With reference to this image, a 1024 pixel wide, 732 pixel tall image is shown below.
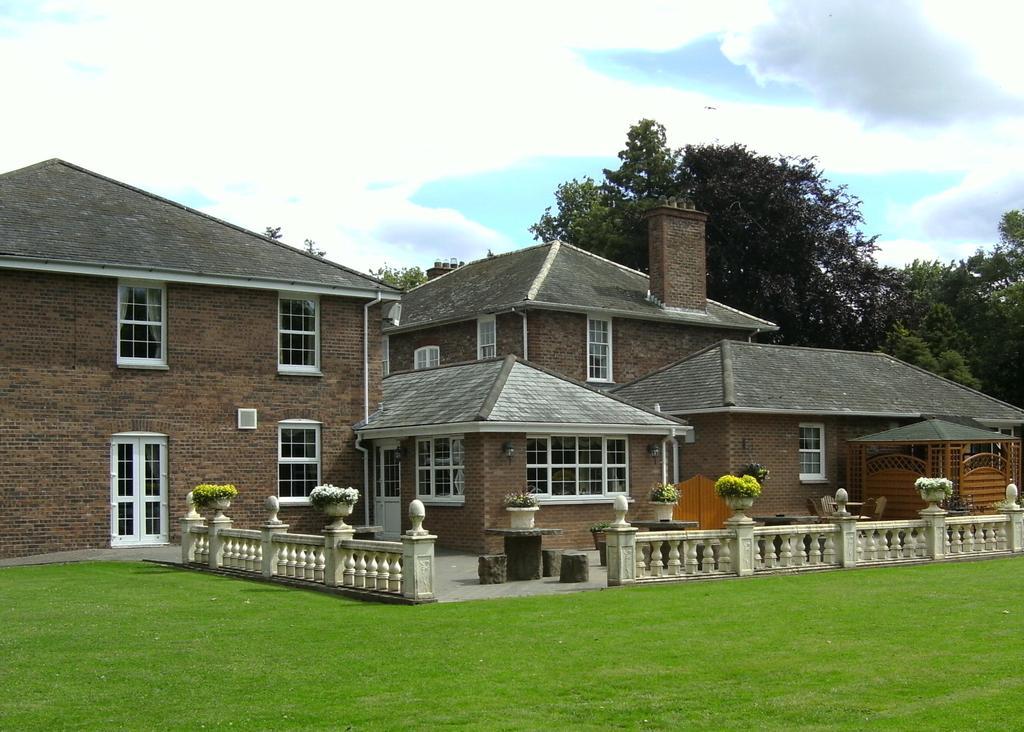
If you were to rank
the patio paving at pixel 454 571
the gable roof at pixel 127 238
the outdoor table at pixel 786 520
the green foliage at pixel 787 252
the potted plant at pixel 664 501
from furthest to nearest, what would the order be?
1. the green foliage at pixel 787 252
2. the outdoor table at pixel 786 520
3. the gable roof at pixel 127 238
4. the potted plant at pixel 664 501
5. the patio paving at pixel 454 571

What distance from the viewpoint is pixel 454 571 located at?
20922mm

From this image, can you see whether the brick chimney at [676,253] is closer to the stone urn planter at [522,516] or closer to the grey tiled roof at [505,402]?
the grey tiled roof at [505,402]

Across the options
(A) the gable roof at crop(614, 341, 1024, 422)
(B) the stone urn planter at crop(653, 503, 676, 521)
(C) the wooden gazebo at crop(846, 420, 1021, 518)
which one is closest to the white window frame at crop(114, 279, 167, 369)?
(B) the stone urn planter at crop(653, 503, 676, 521)

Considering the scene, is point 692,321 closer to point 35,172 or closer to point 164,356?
point 164,356

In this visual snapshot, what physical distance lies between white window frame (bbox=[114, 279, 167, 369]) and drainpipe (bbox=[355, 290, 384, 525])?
491 cm

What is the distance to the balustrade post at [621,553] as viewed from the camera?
1817cm

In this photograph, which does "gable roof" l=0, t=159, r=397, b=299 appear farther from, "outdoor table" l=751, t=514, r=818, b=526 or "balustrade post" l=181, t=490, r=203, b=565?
"outdoor table" l=751, t=514, r=818, b=526

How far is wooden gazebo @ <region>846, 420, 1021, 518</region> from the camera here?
98.1ft

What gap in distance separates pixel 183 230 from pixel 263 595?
42.3 ft

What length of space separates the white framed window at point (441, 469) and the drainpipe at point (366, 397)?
2139 mm

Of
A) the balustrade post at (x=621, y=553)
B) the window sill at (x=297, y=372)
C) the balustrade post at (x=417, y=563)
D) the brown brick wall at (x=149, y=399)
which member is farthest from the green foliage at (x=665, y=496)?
the window sill at (x=297, y=372)

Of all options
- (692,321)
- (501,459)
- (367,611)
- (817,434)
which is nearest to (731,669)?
(367,611)

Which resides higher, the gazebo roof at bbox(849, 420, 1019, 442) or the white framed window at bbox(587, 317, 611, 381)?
the white framed window at bbox(587, 317, 611, 381)

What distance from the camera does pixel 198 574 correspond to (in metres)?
20.9
